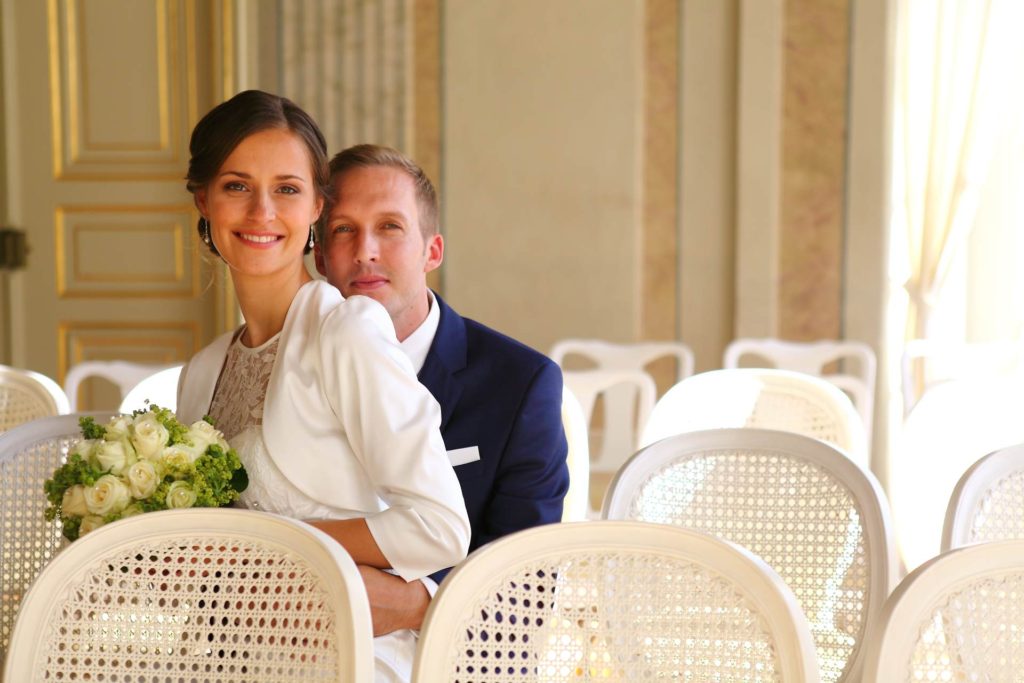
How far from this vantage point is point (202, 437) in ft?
4.77

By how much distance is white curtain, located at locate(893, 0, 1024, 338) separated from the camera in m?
5.12

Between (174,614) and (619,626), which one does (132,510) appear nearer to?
(174,614)

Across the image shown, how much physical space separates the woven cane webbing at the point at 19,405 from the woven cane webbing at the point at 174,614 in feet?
4.82

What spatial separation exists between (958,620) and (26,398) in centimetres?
224

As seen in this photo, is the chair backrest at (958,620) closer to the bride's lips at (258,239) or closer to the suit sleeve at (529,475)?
the suit sleeve at (529,475)

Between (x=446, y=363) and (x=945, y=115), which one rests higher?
(x=945, y=115)

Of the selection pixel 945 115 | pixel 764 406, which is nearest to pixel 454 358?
pixel 764 406

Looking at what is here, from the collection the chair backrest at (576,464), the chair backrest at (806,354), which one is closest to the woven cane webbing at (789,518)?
the chair backrest at (576,464)

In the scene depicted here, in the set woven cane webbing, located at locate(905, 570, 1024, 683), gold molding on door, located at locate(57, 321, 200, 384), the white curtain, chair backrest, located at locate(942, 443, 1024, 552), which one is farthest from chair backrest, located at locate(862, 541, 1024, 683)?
gold molding on door, located at locate(57, 321, 200, 384)

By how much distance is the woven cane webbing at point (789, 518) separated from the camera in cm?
188

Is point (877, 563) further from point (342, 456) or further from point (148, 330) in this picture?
point (148, 330)

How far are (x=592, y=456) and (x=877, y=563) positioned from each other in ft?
10.8

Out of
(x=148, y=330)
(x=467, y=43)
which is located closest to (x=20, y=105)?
(x=148, y=330)

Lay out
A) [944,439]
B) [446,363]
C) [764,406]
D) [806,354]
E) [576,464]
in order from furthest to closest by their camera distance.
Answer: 1. [806,354]
2. [764,406]
3. [944,439]
4. [576,464]
5. [446,363]
